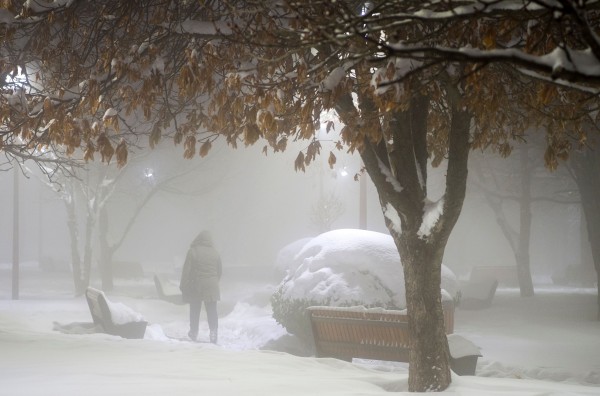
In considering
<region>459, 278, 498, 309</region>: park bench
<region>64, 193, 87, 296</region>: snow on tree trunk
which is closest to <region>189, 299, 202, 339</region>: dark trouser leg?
<region>459, 278, 498, 309</region>: park bench

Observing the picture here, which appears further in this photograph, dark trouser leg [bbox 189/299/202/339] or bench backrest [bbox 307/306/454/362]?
dark trouser leg [bbox 189/299/202/339]

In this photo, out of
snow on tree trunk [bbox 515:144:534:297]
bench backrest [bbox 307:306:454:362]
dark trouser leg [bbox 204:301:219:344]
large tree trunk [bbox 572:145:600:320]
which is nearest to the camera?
bench backrest [bbox 307:306:454:362]

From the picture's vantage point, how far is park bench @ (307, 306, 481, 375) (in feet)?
25.6

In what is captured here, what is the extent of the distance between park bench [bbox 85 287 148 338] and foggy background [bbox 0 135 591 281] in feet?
81.4

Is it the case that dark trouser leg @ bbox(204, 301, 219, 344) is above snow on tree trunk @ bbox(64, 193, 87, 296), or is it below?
below

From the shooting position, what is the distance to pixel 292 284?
11.2 m

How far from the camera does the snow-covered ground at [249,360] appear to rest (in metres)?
5.41

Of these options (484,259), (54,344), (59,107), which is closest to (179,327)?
(54,344)

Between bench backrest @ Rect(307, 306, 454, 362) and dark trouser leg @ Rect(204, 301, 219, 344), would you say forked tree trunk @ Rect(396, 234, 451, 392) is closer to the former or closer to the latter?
bench backrest @ Rect(307, 306, 454, 362)

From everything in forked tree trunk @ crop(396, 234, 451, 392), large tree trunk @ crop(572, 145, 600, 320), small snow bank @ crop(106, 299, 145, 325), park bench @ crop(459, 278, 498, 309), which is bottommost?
park bench @ crop(459, 278, 498, 309)

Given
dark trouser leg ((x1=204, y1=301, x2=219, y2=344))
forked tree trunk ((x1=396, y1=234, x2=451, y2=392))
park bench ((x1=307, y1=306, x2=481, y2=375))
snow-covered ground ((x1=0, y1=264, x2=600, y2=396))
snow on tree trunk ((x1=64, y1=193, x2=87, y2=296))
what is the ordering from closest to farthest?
snow-covered ground ((x1=0, y1=264, x2=600, y2=396)), forked tree trunk ((x1=396, y1=234, x2=451, y2=392)), park bench ((x1=307, y1=306, x2=481, y2=375)), dark trouser leg ((x1=204, y1=301, x2=219, y2=344)), snow on tree trunk ((x1=64, y1=193, x2=87, y2=296))

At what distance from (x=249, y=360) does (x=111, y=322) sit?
4400 millimetres

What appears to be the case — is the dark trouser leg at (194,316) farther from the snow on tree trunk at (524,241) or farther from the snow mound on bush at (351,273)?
the snow on tree trunk at (524,241)

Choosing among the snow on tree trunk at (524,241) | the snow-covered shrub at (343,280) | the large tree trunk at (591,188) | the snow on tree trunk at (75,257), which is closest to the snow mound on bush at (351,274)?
the snow-covered shrub at (343,280)
